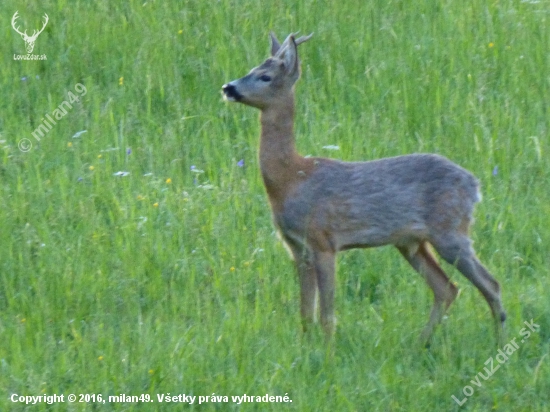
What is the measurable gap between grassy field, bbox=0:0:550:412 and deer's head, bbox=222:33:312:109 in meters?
1.11

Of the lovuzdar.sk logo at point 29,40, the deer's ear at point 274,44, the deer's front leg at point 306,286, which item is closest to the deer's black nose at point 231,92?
the deer's ear at point 274,44

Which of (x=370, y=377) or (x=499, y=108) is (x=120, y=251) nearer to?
(x=370, y=377)

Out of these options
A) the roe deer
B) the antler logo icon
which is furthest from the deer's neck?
the antler logo icon

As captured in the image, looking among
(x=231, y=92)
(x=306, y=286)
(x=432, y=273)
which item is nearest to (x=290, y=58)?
(x=231, y=92)

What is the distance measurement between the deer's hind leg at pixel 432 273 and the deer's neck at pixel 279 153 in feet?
2.75

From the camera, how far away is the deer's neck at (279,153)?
20.8ft

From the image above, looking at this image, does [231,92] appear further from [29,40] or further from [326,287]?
[29,40]

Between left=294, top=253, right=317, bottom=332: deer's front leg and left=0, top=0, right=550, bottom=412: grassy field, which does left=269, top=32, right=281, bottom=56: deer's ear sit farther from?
left=294, top=253, right=317, bottom=332: deer's front leg

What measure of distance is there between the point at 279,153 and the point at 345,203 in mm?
512

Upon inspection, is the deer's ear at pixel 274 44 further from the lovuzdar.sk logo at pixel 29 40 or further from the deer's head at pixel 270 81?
the lovuzdar.sk logo at pixel 29 40

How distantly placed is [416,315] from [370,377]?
99 cm

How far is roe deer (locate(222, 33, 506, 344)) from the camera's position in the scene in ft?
20.1

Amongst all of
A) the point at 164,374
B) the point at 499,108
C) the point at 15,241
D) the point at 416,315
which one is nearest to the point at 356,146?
the point at 499,108

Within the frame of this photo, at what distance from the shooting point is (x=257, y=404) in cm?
520
